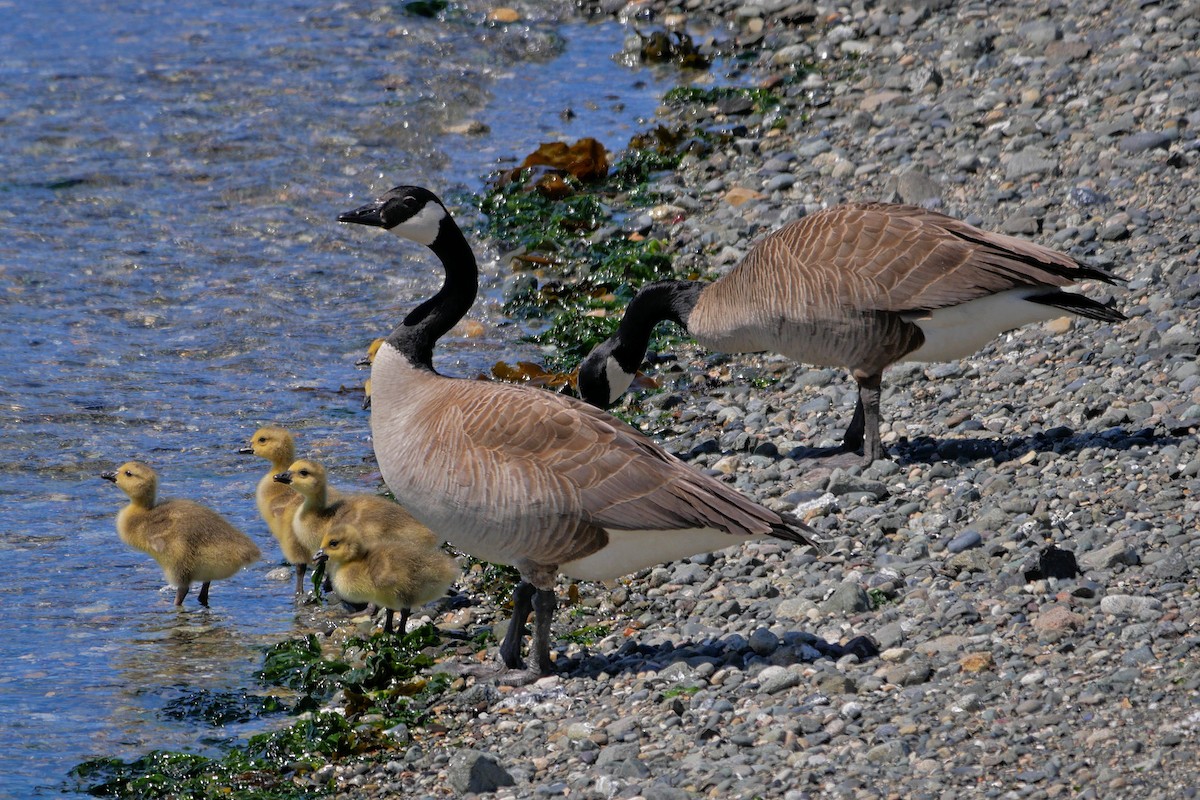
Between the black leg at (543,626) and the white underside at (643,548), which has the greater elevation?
the white underside at (643,548)

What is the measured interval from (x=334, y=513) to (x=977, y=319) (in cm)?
352

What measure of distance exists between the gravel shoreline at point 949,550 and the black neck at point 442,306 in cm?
144

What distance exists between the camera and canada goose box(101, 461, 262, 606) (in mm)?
7656

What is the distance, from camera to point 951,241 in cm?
800

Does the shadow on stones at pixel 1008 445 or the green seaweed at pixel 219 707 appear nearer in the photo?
the green seaweed at pixel 219 707

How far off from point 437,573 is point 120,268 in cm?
630

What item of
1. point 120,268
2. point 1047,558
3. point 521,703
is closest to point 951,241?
point 1047,558

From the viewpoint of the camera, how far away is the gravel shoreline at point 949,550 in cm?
519

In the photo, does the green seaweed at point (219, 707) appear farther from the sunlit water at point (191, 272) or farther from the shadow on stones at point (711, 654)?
the shadow on stones at point (711, 654)

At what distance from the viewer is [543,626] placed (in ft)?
21.1

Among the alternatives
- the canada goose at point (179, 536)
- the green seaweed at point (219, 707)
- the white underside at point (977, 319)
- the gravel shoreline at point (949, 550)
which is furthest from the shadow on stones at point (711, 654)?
the white underside at point (977, 319)

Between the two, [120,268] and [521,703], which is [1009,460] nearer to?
[521,703]

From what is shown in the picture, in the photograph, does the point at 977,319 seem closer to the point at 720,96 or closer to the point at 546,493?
the point at 546,493

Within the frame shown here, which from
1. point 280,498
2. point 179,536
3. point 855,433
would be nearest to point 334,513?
point 280,498
